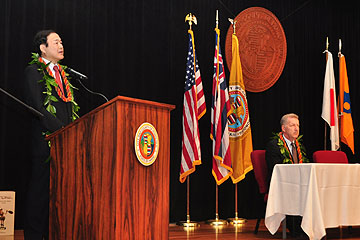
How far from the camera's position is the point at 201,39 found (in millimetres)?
6047

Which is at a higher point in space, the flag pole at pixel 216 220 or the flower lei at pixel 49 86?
the flower lei at pixel 49 86

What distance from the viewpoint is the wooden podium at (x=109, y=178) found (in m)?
2.39

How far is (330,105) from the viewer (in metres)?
6.68

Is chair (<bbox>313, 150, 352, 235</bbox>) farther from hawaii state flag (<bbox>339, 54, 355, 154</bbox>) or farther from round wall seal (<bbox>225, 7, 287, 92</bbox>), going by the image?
round wall seal (<bbox>225, 7, 287, 92</bbox>)

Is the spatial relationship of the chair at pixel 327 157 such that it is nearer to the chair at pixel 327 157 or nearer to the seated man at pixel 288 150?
the chair at pixel 327 157

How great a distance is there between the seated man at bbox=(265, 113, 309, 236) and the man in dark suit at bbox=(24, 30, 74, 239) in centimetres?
217

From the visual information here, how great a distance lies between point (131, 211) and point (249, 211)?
4.18 meters

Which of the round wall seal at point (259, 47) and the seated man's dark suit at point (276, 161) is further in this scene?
the round wall seal at point (259, 47)

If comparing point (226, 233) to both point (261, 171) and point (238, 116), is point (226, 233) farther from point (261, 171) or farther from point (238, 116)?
point (238, 116)

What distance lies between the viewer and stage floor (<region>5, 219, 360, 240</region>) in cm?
444

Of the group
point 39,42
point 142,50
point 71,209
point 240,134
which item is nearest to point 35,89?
point 39,42

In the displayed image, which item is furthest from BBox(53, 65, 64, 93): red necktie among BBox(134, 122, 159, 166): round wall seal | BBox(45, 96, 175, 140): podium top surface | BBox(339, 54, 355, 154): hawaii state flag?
BBox(339, 54, 355, 154): hawaii state flag

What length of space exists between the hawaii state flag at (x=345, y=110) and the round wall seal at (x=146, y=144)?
15.6 ft

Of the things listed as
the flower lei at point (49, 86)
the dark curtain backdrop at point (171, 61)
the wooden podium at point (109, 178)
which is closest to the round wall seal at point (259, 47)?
the dark curtain backdrop at point (171, 61)
